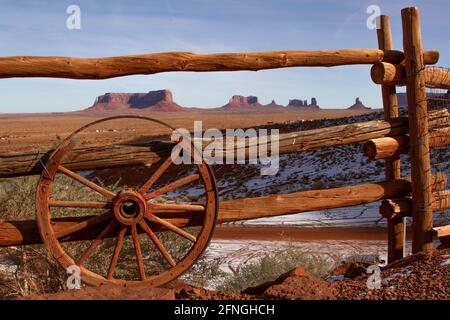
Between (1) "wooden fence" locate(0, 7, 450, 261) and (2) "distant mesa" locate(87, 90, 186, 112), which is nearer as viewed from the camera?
(1) "wooden fence" locate(0, 7, 450, 261)

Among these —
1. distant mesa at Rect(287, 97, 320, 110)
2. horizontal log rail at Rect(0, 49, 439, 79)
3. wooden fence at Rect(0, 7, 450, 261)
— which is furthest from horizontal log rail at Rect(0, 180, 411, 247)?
distant mesa at Rect(287, 97, 320, 110)

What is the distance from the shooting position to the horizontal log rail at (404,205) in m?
5.66

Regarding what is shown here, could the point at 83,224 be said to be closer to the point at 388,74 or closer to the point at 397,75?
the point at 388,74

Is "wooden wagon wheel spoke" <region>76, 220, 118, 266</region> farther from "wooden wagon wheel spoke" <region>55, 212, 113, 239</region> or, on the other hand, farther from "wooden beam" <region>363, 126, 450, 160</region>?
"wooden beam" <region>363, 126, 450, 160</region>

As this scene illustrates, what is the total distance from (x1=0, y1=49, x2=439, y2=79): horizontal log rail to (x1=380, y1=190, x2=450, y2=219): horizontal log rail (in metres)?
1.74

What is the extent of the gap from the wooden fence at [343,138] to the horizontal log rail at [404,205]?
11 mm

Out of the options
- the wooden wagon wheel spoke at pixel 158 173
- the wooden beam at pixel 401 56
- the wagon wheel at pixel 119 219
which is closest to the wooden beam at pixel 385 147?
the wooden beam at pixel 401 56

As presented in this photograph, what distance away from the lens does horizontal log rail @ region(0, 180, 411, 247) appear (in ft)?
14.6

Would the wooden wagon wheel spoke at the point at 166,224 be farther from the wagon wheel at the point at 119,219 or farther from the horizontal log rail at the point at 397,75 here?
the horizontal log rail at the point at 397,75

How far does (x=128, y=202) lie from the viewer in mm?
4246

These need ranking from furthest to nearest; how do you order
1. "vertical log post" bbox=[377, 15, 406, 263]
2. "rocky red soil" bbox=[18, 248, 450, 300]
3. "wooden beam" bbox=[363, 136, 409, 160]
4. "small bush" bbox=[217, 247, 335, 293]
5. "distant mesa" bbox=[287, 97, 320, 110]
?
"distant mesa" bbox=[287, 97, 320, 110] < "small bush" bbox=[217, 247, 335, 293] < "vertical log post" bbox=[377, 15, 406, 263] < "wooden beam" bbox=[363, 136, 409, 160] < "rocky red soil" bbox=[18, 248, 450, 300]

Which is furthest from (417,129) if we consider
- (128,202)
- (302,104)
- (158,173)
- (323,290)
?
(302,104)

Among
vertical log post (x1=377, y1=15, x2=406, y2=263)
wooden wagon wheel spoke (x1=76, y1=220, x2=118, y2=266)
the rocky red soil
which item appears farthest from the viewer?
vertical log post (x1=377, y1=15, x2=406, y2=263)
